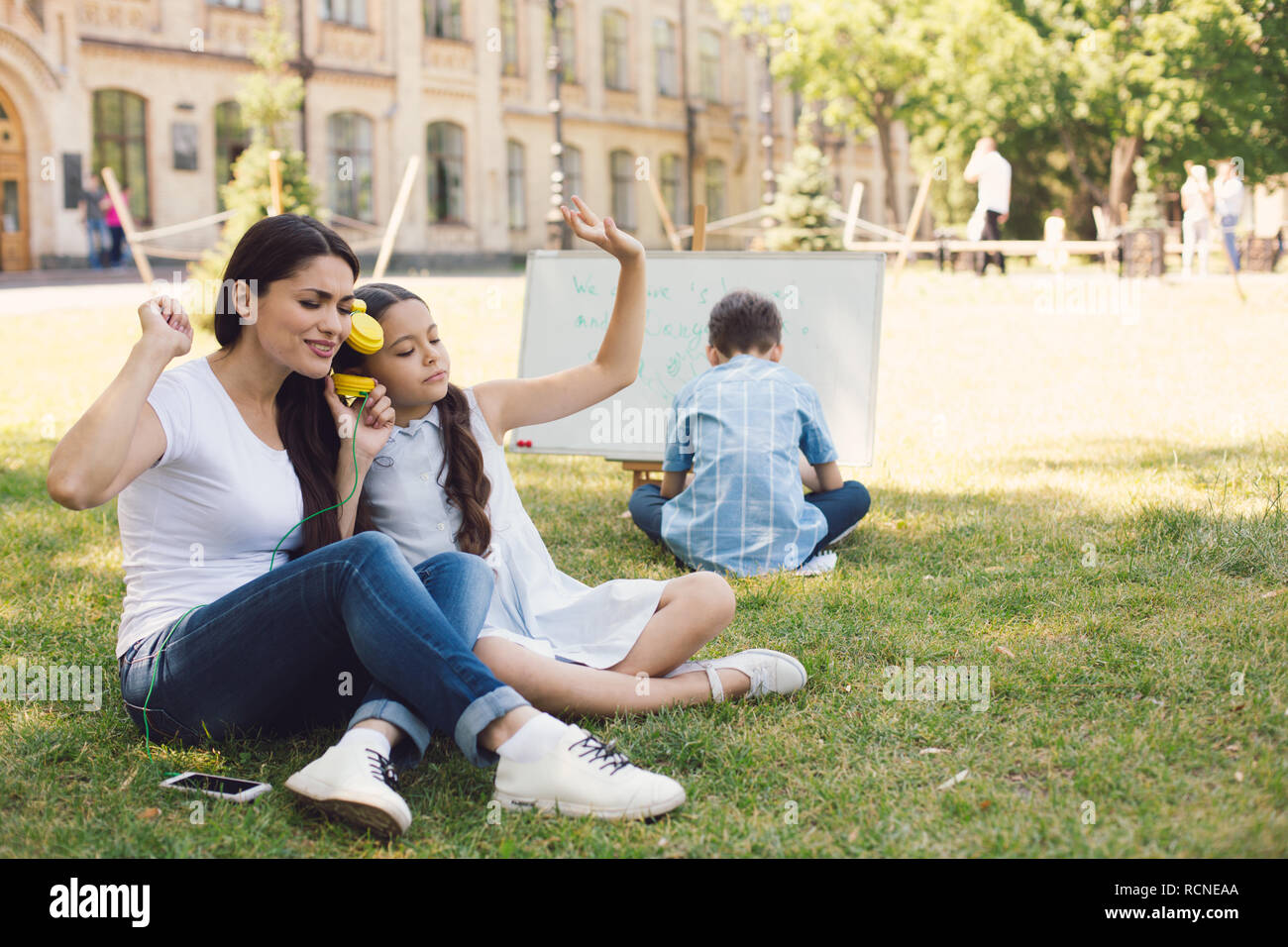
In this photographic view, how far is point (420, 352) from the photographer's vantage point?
136 inches

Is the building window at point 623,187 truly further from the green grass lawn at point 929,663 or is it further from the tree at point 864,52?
the green grass lawn at point 929,663

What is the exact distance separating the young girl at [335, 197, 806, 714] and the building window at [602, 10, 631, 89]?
33.4 m

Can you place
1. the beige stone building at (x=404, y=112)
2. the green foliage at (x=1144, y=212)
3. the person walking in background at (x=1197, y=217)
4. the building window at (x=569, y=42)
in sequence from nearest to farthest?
the person walking in background at (x=1197, y=217) < the beige stone building at (x=404, y=112) < the green foliage at (x=1144, y=212) < the building window at (x=569, y=42)

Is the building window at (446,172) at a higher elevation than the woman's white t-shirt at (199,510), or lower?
higher

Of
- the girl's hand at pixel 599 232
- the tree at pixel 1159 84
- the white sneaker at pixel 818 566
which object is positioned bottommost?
the white sneaker at pixel 818 566

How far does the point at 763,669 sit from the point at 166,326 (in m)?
1.91

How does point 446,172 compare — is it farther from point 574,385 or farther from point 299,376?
point 299,376

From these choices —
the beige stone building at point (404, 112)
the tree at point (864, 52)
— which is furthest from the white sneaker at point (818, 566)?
the tree at point (864, 52)

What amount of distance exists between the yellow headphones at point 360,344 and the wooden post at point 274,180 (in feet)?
38.3

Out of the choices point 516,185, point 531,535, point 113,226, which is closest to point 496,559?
point 531,535

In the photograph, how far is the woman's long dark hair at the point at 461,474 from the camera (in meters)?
3.51
